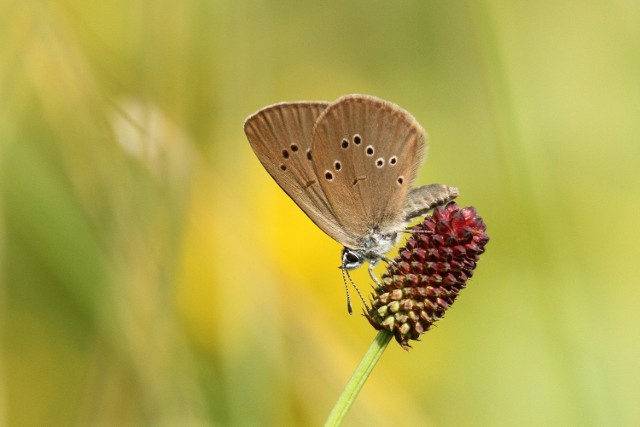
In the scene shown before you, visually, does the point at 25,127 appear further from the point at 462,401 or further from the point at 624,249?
the point at 624,249

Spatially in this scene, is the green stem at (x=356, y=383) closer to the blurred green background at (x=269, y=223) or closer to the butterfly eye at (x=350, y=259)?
the butterfly eye at (x=350, y=259)

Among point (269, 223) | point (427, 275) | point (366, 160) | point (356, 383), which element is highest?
point (366, 160)

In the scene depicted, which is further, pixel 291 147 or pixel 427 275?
pixel 291 147

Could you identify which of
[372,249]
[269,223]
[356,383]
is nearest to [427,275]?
[356,383]

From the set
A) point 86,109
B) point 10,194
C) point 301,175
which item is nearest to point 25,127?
point 10,194

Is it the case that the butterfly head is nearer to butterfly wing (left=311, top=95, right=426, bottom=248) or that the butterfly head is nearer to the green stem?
butterfly wing (left=311, top=95, right=426, bottom=248)

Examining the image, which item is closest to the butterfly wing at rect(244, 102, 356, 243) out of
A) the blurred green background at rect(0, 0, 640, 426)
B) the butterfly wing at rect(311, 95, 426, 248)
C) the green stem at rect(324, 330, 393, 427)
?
the butterfly wing at rect(311, 95, 426, 248)

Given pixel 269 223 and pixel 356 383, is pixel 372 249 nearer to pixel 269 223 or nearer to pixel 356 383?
pixel 356 383
